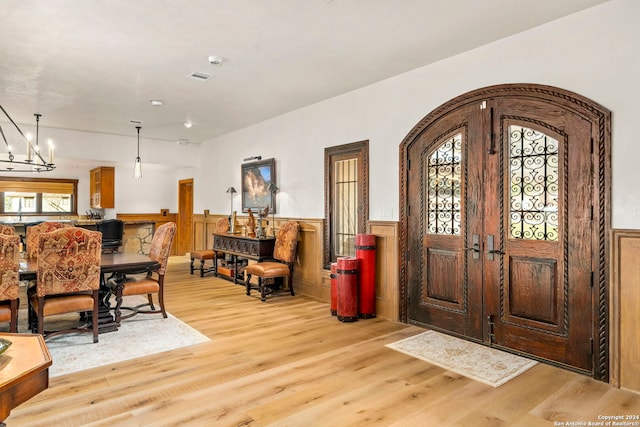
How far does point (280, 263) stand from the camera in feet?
20.0

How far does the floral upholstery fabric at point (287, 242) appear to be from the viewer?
593 cm

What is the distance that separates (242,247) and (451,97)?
4049 millimetres

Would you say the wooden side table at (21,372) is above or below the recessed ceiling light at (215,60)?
below

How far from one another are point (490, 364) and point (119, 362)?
10.3 feet

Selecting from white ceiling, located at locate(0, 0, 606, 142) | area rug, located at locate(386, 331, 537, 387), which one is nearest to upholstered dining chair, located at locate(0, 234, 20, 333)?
white ceiling, located at locate(0, 0, 606, 142)

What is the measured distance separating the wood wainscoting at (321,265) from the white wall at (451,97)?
160mm

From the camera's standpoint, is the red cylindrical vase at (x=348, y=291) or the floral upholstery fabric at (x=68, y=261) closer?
the floral upholstery fabric at (x=68, y=261)

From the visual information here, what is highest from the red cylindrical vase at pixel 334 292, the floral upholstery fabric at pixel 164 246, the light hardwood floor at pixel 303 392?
the floral upholstery fabric at pixel 164 246

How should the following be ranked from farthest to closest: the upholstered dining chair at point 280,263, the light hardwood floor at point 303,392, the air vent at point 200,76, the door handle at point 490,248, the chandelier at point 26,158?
1. the upholstered dining chair at point 280,263
2. the chandelier at point 26,158
3. the air vent at point 200,76
4. the door handle at point 490,248
5. the light hardwood floor at point 303,392

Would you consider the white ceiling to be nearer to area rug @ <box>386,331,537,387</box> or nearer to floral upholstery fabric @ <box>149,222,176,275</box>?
floral upholstery fabric @ <box>149,222,176,275</box>

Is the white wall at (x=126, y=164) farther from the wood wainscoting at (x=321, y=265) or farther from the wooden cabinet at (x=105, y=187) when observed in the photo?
the wood wainscoting at (x=321, y=265)

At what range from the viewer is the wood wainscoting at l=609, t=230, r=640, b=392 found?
114 inches

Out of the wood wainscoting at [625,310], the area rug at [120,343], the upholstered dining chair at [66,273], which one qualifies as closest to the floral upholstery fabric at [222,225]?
the area rug at [120,343]

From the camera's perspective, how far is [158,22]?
3311 millimetres
